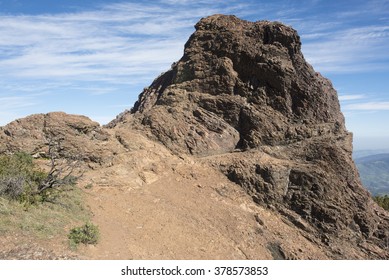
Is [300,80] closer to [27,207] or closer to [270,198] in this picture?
[270,198]

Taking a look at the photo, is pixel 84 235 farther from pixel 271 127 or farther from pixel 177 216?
pixel 271 127

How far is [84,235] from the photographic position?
47.2ft

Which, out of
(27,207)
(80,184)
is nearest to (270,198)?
(80,184)

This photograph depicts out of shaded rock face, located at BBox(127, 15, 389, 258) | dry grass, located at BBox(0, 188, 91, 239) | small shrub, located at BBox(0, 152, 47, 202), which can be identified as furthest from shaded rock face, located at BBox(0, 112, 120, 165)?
Result: shaded rock face, located at BBox(127, 15, 389, 258)

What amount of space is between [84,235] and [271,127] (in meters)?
16.5

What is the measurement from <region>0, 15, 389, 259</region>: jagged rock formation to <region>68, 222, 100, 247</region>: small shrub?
21.7 feet

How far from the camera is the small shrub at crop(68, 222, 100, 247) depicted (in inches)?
555

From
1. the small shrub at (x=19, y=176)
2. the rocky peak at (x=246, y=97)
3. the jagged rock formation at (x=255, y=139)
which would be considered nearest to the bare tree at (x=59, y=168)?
the small shrub at (x=19, y=176)

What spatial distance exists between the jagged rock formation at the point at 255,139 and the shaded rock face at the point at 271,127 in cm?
8

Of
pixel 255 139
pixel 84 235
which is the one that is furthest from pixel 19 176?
pixel 255 139

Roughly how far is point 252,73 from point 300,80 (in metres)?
3.82

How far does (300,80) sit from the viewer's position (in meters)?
26.8

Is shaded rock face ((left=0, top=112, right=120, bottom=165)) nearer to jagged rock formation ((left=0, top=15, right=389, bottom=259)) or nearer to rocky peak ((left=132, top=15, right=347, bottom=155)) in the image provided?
jagged rock formation ((left=0, top=15, right=389, bottom=259))

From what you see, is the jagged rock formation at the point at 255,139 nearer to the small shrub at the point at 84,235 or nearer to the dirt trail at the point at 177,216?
the dirt trail at the point at 177,216
